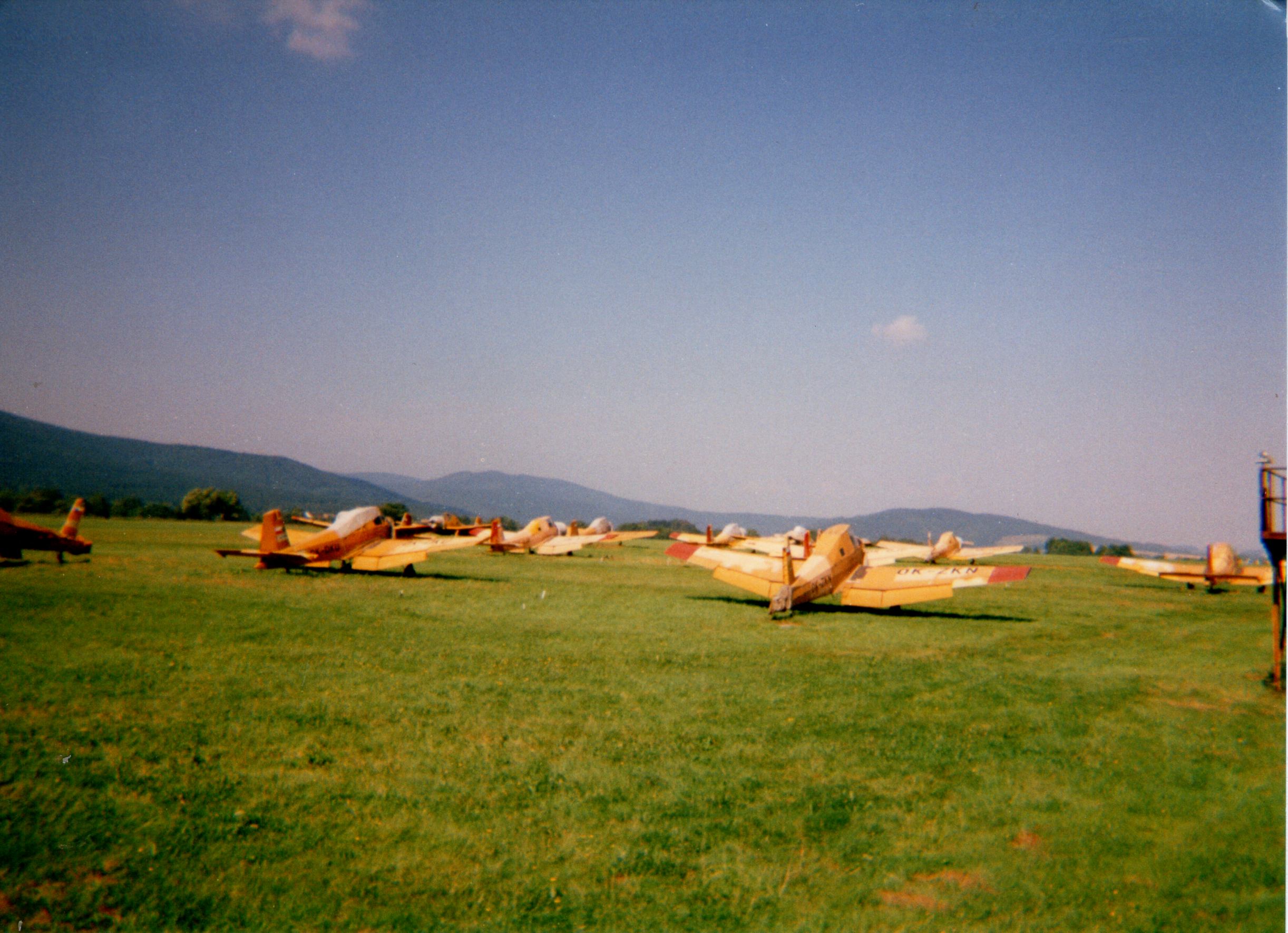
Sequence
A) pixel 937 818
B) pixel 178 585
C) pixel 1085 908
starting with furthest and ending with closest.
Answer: pixel 178 585 < pixel 937 818 < pixel 1085 908

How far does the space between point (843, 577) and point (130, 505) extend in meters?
36.2

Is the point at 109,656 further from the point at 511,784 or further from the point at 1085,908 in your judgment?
the point at 1085,908

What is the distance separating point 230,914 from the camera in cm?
440

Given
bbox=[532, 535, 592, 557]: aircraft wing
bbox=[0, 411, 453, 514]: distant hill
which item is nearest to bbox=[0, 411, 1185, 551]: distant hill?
bbox=[0, 411, 453, 514]: distant hill

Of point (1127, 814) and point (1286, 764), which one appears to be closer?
point (1127, 814)

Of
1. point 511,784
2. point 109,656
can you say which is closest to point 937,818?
point 511,784

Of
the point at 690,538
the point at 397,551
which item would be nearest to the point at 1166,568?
the point at 690,538

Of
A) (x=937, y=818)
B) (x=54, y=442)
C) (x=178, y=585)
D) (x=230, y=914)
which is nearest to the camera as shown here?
(x=230, y=914)

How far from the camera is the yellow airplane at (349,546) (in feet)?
70.6

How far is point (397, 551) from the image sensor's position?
2325 centimetres

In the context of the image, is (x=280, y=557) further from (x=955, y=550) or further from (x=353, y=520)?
(x=955, y=550)

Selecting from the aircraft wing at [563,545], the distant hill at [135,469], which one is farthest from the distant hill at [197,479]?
the aircraft wing at [563,545]

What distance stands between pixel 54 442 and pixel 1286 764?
22738mm

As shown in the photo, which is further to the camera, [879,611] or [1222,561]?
[1222,561]
